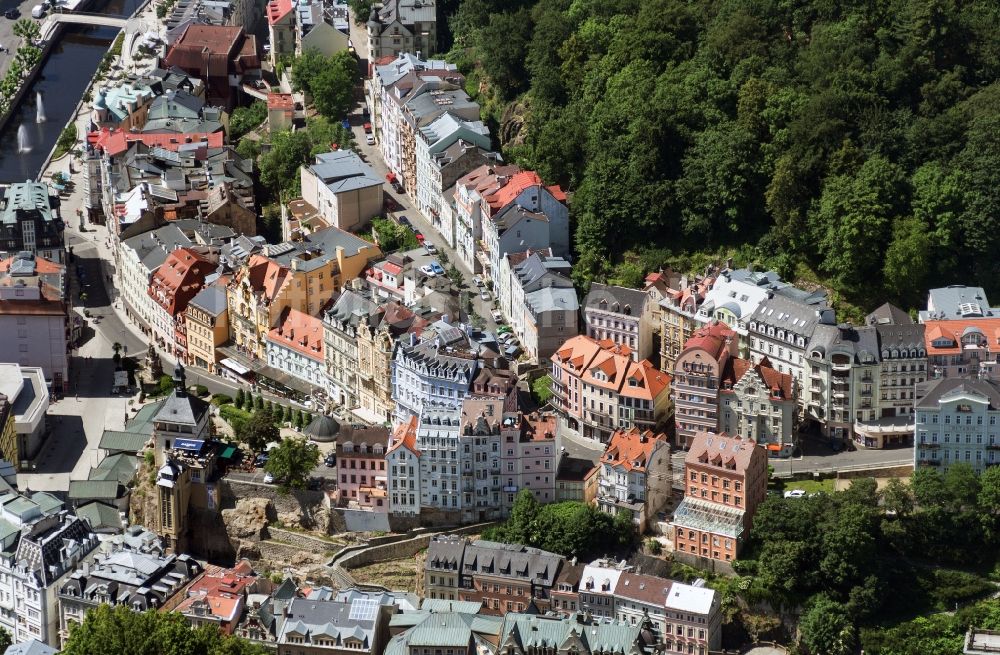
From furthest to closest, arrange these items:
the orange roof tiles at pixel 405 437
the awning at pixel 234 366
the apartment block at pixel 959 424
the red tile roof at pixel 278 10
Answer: the red tile roof at pixel 278 10 < the awning at pixel 234 366 < the orange roof tiles at pixel 405 437 < the apartment block at pixel 959 424

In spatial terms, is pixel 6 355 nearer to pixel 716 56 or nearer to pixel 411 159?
pixel 411 159

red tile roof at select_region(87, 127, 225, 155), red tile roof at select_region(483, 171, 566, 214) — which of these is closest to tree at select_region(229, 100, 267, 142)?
red tile roof at select_region(87, 127, 225, 155)

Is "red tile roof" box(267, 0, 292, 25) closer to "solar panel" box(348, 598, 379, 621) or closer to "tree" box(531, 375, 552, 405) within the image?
"tree" box(531, 375, 552, 405)

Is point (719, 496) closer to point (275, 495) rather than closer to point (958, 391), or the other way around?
point (958, 391)

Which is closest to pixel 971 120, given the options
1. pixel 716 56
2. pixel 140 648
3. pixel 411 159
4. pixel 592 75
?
pixel 716 56

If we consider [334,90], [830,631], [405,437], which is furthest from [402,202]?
[830,631]

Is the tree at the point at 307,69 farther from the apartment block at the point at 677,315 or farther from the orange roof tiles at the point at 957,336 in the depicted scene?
the orange roof tiles at the point at 957,336

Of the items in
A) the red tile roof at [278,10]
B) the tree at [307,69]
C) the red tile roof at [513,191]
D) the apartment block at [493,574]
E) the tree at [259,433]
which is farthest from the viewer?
the red tile roof at [278,10]

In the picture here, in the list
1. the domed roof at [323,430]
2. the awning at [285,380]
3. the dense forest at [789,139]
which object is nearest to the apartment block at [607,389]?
the dense forest at [789,139]
